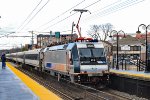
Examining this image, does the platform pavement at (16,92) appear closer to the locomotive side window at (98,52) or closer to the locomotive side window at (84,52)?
the locomotive side window at (84,52)

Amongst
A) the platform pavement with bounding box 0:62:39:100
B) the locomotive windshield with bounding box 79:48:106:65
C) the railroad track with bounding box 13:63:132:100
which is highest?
the locomotive windshield with bounding box 79:48:106:65

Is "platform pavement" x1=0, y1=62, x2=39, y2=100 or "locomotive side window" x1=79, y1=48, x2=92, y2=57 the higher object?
"locomotive side window" x1=79, y1=48, x2=92, y2=57

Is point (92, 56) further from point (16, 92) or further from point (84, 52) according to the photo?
point (16, 92)

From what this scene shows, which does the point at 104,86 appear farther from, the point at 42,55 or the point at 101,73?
the point at 42,55

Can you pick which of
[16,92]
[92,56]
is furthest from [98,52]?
[16,92]

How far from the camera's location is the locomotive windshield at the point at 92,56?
22469 mm

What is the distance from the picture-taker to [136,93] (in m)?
20.4

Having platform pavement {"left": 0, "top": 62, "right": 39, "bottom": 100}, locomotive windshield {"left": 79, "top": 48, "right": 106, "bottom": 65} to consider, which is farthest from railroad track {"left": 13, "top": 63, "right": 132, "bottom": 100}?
platform pavement {"left": 0, "top": 62, "right": 39, "bottom": 100}

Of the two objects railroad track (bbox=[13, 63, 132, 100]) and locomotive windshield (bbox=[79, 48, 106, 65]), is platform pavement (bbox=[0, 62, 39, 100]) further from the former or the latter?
locomotive windshield (bbox=[79, 48, 106, 65])

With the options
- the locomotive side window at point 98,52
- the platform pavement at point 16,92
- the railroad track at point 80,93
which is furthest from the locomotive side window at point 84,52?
the platform pavement at point 16,92

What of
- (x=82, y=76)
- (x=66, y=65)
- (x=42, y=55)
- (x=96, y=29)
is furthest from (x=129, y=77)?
(x=96, y=29)

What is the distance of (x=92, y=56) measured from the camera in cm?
2278

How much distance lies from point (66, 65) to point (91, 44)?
2224 mm

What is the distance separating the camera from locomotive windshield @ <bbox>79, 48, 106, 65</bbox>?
22.5 meters
